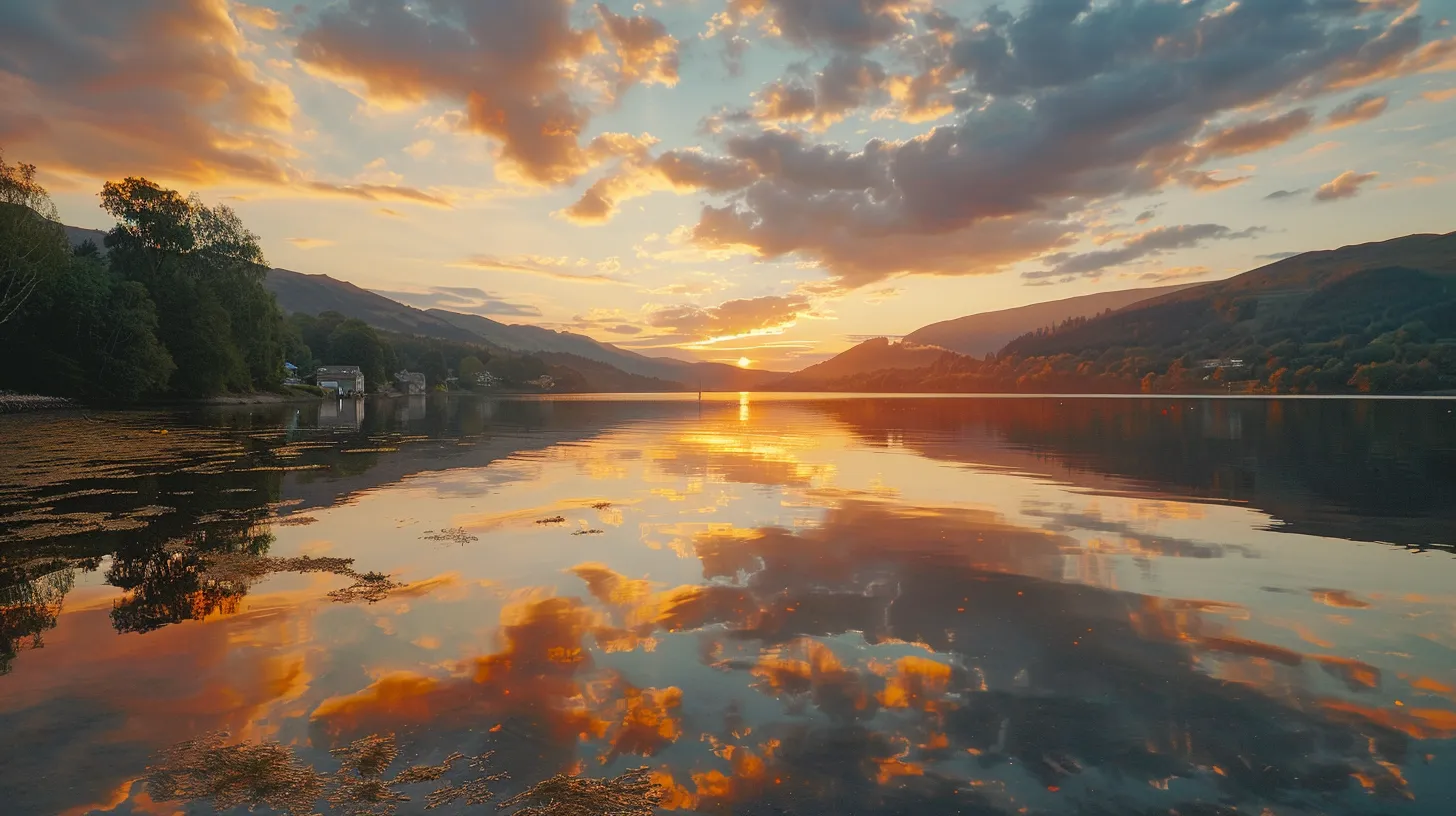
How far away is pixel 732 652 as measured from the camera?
9977mm

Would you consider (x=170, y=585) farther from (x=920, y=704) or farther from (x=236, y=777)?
(x=920, y=704)

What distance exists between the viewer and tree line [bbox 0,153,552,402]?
70562 millimetres

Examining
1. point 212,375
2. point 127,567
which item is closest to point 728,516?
point 127,567

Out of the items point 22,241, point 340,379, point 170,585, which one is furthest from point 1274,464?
point 340,379

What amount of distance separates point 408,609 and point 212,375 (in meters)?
106

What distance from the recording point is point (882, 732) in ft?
24.7

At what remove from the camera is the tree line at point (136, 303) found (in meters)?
70.6

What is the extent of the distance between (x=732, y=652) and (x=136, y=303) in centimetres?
10046

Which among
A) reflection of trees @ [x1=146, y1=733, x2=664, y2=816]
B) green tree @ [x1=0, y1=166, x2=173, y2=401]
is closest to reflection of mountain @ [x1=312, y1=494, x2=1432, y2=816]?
reflection of trees @ [x1=146, y1=733, x2=664, y2=816]

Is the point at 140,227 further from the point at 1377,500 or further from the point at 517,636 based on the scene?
the point at 1377,500

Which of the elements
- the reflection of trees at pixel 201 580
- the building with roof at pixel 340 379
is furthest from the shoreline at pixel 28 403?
the building with roof at pixel 340 379

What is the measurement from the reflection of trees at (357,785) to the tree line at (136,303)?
88322 mm

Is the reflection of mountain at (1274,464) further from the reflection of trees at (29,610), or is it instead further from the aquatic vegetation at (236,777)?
the reflection of trees at (29,610)

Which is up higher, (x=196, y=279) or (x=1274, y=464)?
(x=196, y=279)
